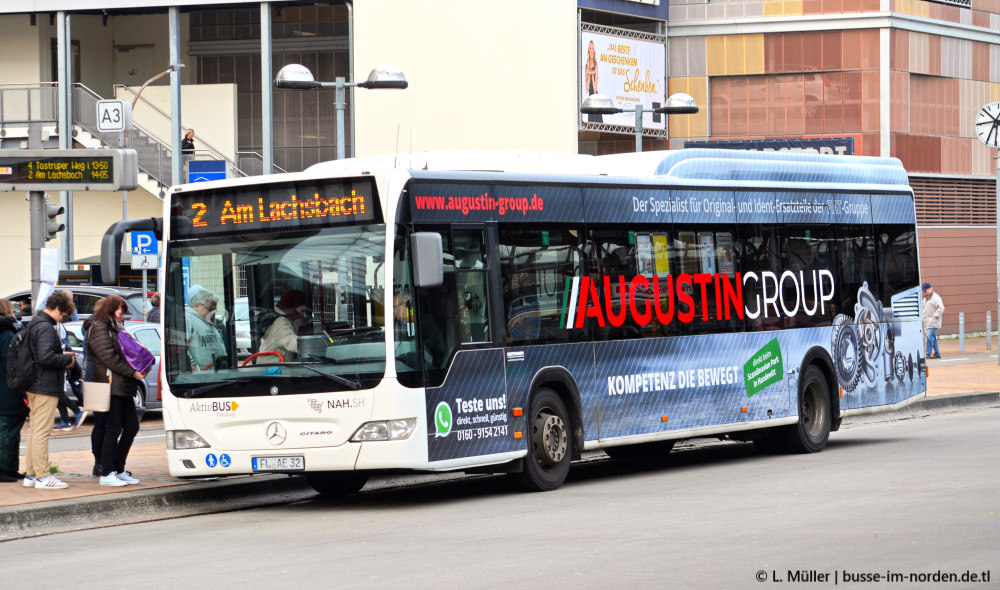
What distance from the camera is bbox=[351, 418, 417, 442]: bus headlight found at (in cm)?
1240

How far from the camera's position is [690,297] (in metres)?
15.6

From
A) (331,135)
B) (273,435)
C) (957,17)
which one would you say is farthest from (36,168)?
(957,17)

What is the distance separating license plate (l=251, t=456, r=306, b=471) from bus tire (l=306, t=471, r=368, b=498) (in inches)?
60.1

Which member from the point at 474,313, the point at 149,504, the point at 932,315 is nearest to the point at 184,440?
the point at 149,504

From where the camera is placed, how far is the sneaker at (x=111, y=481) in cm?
1384

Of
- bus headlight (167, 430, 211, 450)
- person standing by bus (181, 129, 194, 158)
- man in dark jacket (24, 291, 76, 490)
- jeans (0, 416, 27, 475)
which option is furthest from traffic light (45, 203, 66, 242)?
person standing by bus (181, 129, 194, 158)

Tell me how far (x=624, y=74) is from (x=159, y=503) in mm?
31668

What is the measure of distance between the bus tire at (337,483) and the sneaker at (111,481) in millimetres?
1660

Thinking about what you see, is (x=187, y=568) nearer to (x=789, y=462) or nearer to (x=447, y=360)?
(x=447, y=360)

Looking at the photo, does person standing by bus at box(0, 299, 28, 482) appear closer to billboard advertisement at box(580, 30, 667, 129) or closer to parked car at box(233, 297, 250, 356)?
parked car at box(233, 297, 250, 356)

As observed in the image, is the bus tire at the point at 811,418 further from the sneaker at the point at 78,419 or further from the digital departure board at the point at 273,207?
the sneaker at the point at 78,419

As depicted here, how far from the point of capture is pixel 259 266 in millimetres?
12922

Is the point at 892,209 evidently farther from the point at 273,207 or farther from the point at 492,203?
the point at 273,207

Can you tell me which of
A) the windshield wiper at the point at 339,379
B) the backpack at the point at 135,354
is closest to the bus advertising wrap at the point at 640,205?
the windshield wiper at the point at 339,379
